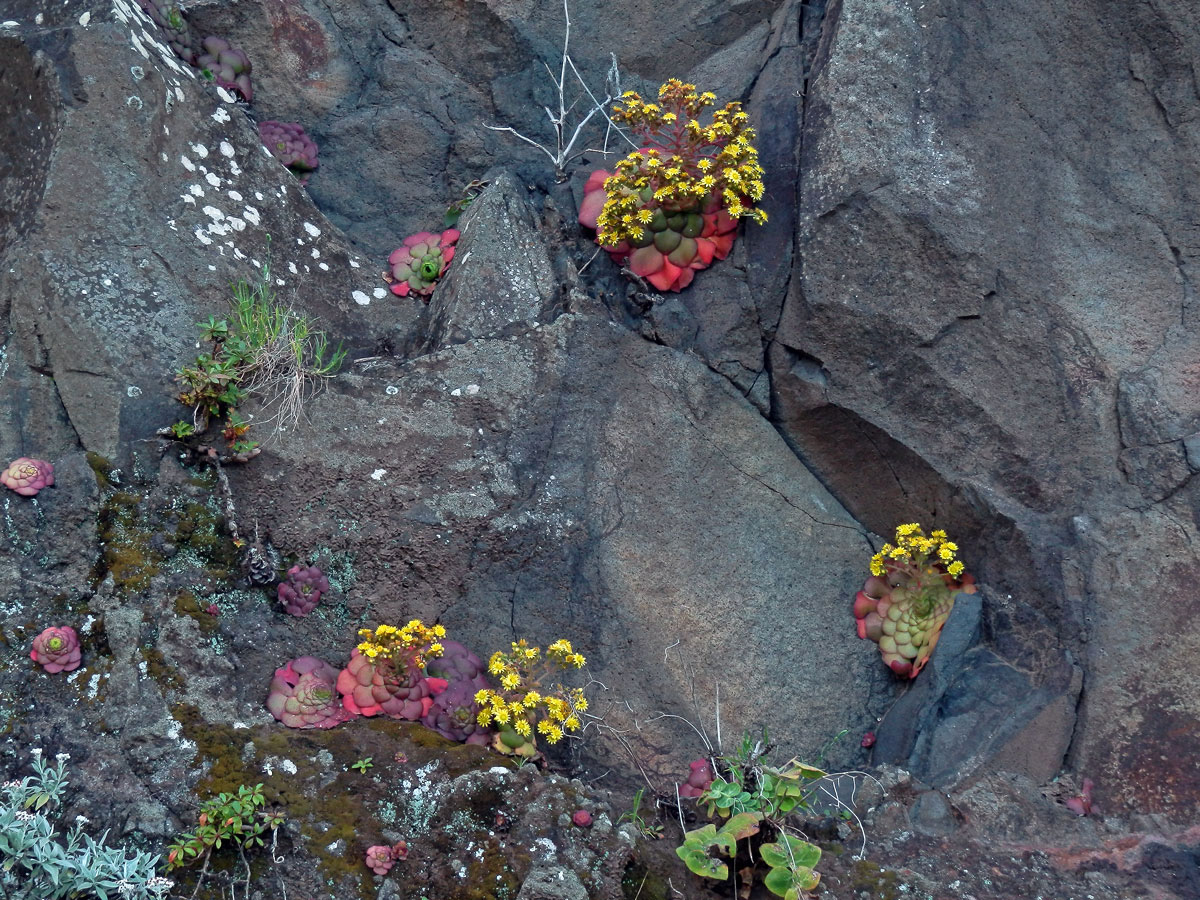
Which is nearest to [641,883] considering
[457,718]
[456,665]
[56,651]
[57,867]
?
[457,718]

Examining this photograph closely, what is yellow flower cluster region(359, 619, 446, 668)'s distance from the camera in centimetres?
330

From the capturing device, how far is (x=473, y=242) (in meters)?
4.43

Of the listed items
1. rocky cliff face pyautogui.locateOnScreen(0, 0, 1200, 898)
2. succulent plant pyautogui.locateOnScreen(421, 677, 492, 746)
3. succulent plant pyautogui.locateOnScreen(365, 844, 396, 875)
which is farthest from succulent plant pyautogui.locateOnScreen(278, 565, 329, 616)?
succulent plant pyautogui.locateOnScreen(365, 844, 396, 875)

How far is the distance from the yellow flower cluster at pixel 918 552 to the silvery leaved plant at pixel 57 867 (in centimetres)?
276

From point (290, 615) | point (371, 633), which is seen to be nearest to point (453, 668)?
point (371, 633)

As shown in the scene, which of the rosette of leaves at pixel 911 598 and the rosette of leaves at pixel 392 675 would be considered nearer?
the rosette of leaves at pixel 392 675

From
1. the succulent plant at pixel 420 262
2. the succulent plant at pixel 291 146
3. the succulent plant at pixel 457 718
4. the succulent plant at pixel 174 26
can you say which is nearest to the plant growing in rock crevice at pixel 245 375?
the succulent plant at pixel 420 262

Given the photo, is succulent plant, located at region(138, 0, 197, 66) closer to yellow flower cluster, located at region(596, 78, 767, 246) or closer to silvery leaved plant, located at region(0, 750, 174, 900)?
yellow flower cluster, located at region(596, 78, 767, 246)

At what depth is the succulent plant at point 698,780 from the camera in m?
3.38

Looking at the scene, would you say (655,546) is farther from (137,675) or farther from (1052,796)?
(137,675)

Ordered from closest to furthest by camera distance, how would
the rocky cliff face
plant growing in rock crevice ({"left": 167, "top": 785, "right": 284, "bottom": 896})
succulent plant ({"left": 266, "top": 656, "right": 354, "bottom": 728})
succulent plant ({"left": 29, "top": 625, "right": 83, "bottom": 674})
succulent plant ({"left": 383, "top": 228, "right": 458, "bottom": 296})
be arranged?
1. plant growing in rock crevice ({"left": 167, "top": 785, "right": 284, "bottom": 896})
2. succulent plant ({"left": 29, "top": 625, "right": 83, "bottom": 674})
3. succulent plant ({"left": 266, "top": 656, "right": 354, "bottom": 728})
4. the rocky cliff face
5. succulent plant ({"left": 383, "top": 228, "right": 458, "bottom": 296})

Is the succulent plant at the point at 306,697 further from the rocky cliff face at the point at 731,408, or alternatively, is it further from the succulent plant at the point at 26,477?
the succulent plant at the point at 26,477

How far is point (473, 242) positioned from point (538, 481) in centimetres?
117

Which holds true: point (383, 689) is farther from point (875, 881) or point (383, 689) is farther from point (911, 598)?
point (911, 598)
